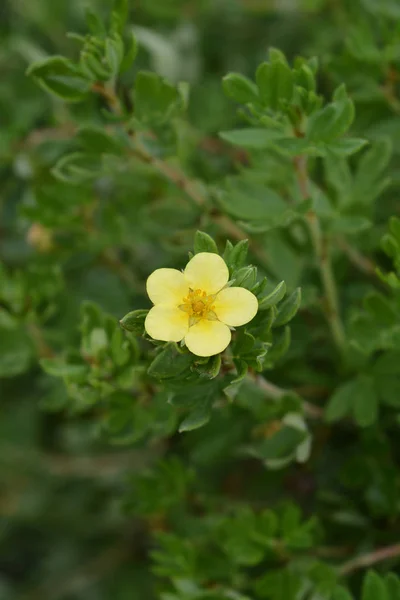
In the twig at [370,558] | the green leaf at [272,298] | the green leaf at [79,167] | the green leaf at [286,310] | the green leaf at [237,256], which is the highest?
the green leaf at [237,256]

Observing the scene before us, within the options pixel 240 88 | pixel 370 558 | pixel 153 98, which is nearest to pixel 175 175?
pixel 153 98

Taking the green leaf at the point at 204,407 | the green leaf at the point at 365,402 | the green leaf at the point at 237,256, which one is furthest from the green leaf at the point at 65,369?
the green leaf at the point at 365,402

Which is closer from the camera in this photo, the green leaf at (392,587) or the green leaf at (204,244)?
the green leaf at (204,244)

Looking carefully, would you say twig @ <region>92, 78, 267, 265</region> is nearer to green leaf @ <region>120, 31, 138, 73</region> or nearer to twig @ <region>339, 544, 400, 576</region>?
green leaf @ <region>120, 31, 138, 73</region>

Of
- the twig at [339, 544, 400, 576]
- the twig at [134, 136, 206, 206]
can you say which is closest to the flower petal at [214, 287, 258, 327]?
the twig at [134, 136, 206, 206]

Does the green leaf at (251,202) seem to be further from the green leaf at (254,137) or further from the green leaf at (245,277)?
the green leaf at (245,277)

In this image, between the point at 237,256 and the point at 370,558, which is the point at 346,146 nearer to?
the point at 237,256
